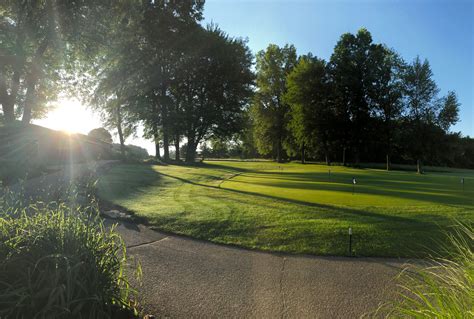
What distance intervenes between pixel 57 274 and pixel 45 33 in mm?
21690

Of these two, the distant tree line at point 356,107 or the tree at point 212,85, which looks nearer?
the distant tree line at point 356,107

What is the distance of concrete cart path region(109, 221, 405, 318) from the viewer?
3938mm

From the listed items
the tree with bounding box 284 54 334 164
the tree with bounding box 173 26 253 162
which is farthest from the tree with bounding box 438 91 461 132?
the tree with bounding box 173 26 253 162

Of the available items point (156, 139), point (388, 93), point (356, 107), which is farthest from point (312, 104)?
point (156, 139)

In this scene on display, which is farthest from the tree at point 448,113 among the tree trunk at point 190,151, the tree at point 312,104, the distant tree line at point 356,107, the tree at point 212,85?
the tree trunk at point 190,151

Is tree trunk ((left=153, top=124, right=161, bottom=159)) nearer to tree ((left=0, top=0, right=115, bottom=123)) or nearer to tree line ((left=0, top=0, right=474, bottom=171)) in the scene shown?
tree line ((left=0, top=0, right=474, bottom=171))

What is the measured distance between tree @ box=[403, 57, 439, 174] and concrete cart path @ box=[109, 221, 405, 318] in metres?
31.5

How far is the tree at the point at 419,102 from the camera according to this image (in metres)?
31.5

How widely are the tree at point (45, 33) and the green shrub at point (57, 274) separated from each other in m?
19.6

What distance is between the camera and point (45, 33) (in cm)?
1867

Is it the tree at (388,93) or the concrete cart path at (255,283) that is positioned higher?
the tree at (388,93)

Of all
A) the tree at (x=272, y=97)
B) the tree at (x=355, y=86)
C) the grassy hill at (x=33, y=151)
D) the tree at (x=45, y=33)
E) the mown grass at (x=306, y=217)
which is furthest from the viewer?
the tree at (x=272, y=97)

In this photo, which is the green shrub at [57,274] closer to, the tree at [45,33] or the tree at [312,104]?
the tree at [45,33]

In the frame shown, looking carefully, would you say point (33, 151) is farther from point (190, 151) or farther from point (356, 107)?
point (356, 107)
